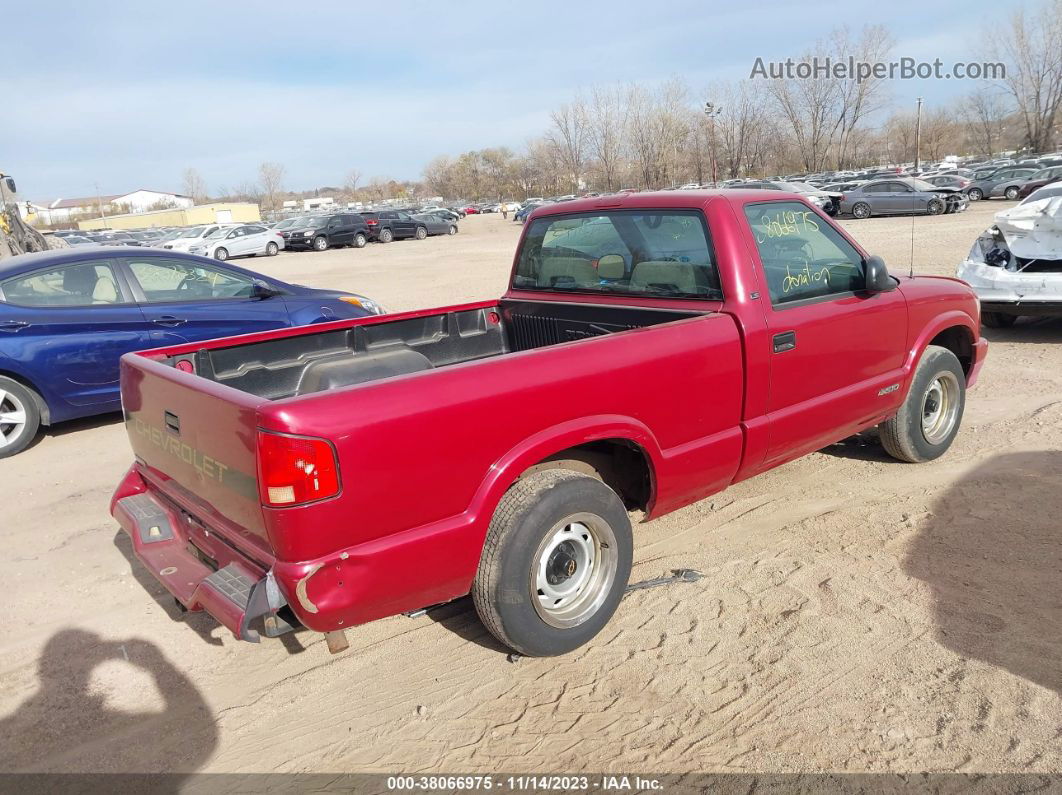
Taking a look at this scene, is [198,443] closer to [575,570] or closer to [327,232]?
[575,570]

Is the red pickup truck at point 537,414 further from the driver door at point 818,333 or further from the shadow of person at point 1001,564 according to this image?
the shadow of person at point 1001,564

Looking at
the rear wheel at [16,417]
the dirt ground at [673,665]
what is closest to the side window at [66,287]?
the rear wheel at [16,417]

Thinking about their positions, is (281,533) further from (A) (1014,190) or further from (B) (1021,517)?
(A) (1014,190)

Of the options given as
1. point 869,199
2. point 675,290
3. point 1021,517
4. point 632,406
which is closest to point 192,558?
point 632,406

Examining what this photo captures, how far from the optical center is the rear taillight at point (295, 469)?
8.31ft

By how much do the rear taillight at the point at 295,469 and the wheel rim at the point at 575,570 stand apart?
1.00 m

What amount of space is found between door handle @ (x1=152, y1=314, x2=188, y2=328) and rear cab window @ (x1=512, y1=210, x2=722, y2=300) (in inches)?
138

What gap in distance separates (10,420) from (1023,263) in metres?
9.81

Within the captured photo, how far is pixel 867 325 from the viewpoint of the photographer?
4.42 m

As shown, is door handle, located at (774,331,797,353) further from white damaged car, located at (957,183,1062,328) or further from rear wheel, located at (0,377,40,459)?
rear wheel, located at (0,377,40,459)

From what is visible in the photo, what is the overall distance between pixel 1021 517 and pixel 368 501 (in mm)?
3697

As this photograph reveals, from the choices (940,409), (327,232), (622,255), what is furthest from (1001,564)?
(327,232)

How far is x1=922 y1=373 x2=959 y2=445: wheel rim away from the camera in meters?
5.24

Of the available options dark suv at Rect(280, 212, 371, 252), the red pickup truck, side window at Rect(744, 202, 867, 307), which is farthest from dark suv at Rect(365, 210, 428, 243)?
side window at Rect(744, 202, 867, 307)
